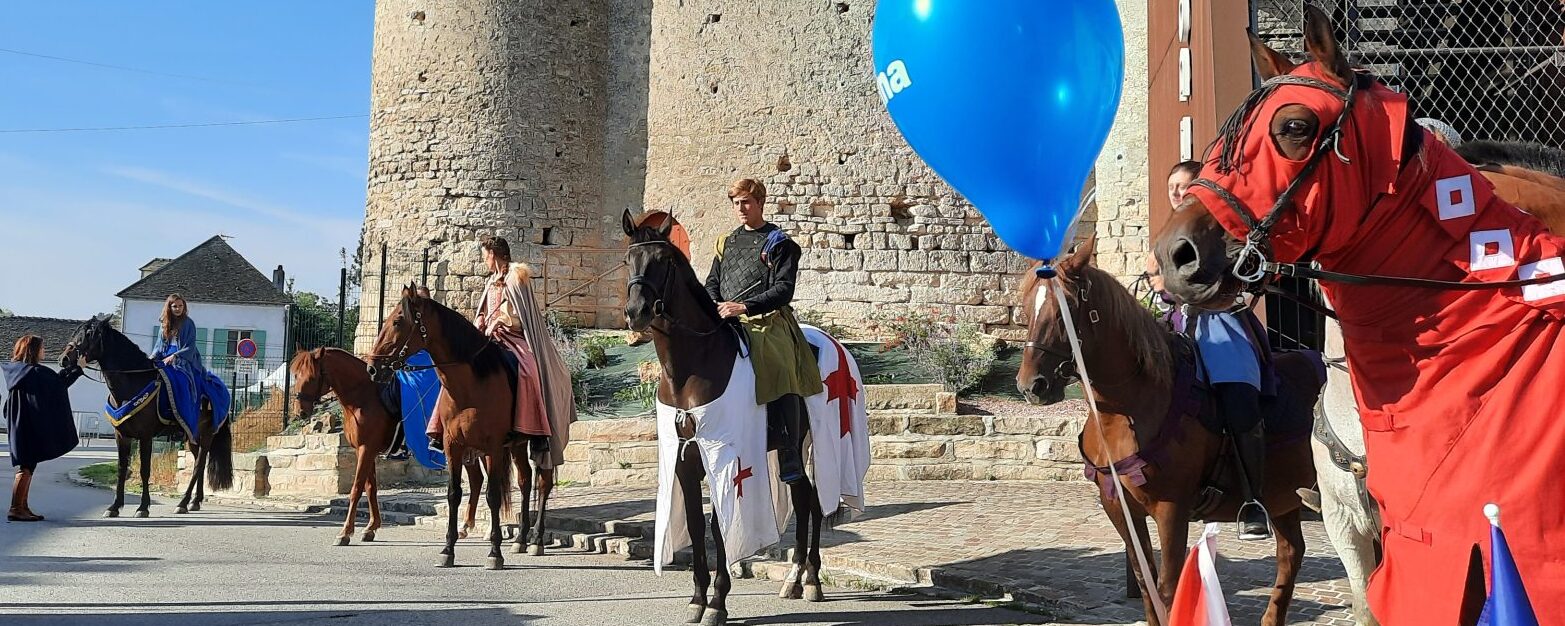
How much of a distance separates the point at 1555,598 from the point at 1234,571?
4.36m

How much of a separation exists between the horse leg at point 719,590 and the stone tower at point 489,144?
50.0 feet

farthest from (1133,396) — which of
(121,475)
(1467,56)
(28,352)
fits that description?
(28,352)

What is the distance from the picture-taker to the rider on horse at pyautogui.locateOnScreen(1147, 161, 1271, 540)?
4.59 metres

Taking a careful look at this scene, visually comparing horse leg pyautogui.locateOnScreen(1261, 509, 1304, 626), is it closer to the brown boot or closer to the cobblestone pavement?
the cobblestone pavement

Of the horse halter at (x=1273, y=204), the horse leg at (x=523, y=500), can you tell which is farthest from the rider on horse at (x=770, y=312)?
the horse halter at (x=1273, y=204)

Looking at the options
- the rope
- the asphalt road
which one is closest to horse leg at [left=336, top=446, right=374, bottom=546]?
the asphalt road

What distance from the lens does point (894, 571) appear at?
6.72m

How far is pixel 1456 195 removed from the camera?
2316mm

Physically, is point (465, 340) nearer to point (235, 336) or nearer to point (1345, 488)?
point (1345, 488)

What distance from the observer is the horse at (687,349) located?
17.6 ft

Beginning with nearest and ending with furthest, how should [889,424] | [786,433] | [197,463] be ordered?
[786,433] < [889,424] < [197,463]

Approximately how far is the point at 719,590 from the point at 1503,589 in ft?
12.6

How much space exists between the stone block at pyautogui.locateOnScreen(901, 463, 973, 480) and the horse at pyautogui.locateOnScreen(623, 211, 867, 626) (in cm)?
549

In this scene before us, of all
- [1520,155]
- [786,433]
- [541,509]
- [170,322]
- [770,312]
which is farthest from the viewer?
[170,322]
